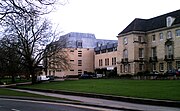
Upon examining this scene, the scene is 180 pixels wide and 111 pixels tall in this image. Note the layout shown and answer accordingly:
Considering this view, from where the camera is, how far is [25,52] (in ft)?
207

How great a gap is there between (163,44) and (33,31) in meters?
33.7

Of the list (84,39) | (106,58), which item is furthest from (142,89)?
(84,39)

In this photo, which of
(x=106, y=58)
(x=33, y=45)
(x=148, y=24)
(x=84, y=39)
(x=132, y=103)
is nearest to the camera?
(x=132, y=103)

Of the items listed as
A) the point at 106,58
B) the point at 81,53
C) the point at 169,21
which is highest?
the point at 169,21

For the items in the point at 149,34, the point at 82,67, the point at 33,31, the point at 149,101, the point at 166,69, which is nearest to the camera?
the point at 149,101

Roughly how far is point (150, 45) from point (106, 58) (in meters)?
26.5

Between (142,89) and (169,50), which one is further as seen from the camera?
(169,50)

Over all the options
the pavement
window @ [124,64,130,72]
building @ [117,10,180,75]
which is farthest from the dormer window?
the pavement

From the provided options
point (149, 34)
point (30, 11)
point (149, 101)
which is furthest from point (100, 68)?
point (30, 11)

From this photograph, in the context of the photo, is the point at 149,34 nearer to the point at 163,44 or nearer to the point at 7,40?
the point at 163,44

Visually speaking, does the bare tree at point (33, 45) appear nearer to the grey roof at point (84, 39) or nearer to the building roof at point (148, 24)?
the building roof at point (148, 24)

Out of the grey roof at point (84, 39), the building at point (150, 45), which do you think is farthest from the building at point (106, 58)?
the building at point (150, 45)

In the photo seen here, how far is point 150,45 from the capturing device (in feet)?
285

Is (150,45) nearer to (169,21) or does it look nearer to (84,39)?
(169,21)
